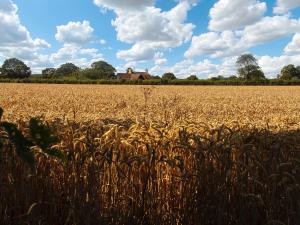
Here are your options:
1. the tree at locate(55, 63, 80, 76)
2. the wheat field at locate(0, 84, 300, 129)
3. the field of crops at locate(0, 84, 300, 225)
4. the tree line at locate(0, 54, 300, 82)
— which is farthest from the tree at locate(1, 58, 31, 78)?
the field of crops at locate(0, 84, 300, 225)

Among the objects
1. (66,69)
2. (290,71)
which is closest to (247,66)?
(290,71)

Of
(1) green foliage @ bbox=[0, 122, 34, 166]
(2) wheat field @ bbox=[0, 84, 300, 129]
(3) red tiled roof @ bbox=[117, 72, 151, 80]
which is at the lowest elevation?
(3) red tiled roof @ bbox=[117, 72, 151, 80]

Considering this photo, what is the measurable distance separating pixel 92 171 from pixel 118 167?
24 centimetres

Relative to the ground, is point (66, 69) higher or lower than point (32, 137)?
lower

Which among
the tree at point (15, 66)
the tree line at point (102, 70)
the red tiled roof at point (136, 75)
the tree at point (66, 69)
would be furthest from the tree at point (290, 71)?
the tree at point (15, 66)

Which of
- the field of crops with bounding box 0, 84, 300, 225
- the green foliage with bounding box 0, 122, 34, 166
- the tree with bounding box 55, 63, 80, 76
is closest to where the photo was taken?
the green foliage with bounding box 0, 122, 34, 166

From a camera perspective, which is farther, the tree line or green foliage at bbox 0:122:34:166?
the tree line

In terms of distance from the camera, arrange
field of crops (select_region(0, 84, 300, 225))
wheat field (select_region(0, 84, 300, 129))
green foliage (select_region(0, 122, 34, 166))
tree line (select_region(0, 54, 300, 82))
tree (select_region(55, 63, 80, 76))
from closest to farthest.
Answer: green foliage (select_region(0, 122, 34, 166)) → field of crops (select_region(0, 84, 300, 225)) → wheat field (select_region(0, 84, 300, 129)) → tree line (select_region(0, 54, 300, 82)) → tree (select_region(55, 63, 80, 76))

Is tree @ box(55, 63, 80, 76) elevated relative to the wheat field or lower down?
lower down

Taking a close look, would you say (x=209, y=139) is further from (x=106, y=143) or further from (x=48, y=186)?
(x=48, y=186)

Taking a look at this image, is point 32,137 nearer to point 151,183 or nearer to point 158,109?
point 151,183

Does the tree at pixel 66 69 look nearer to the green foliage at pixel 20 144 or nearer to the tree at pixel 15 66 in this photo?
the tree at pixel 15 66

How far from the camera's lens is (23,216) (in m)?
3.79

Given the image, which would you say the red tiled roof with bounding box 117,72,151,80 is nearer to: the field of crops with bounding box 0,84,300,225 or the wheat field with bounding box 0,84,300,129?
the wheat field with bounding box 0,84,300,129
